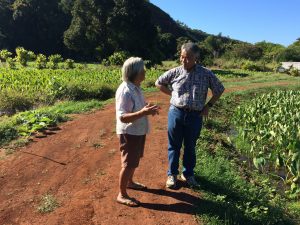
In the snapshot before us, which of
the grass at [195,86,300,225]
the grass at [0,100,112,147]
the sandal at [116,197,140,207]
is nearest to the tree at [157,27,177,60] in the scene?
the grass at [0,100,112,147]

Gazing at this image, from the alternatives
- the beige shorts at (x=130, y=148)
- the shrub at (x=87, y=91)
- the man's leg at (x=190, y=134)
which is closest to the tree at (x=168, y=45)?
the shrub at (x=87, y=91)

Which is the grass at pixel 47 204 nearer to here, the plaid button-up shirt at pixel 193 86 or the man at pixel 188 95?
the man at pixel 188 95

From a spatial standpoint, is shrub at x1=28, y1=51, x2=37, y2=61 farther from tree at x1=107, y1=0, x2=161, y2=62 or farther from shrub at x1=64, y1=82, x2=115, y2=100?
shrub at x1=64, y1=82, x2=115, y2=100

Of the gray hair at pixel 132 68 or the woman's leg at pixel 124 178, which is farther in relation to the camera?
the woman's leg at pixel 124 178

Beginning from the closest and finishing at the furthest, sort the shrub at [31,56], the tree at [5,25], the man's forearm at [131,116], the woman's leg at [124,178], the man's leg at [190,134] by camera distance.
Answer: the man's forearm at [131,116] → the woman's leg at [124,178] → the man's leg at [190,134] → the shrub at [31,56] → the tree at [5,25]

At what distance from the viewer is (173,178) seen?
5496 millimetres

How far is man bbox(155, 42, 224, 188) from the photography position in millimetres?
5031

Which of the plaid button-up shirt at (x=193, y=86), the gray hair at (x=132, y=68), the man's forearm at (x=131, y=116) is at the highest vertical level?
the gray hair at (x=132, y=68)

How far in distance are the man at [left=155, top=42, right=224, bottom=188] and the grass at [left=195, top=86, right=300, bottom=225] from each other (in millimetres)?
692

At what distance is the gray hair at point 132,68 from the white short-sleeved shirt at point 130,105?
8cm

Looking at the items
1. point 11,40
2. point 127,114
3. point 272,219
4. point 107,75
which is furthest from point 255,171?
point 11,40

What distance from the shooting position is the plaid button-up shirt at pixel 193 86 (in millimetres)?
5039

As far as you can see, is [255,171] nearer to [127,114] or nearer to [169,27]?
[127,114]

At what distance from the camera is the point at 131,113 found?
4.43 m
